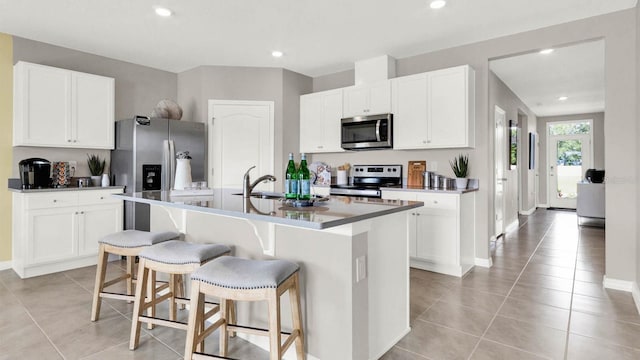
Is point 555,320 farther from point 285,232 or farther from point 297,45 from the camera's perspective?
point 297,45

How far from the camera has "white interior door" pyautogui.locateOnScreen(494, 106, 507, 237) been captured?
533 centimetres

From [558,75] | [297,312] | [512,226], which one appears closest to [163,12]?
[297,312]

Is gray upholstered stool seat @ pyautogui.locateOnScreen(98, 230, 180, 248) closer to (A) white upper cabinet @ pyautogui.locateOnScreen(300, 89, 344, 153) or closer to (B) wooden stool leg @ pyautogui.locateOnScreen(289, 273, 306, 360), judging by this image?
(B) wooden stool leg @ pyautogui.locateOnScreen(289, 273, 306, 360)

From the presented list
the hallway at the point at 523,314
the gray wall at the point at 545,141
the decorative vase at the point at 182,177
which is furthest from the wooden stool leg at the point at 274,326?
the gray wall at the point at 545,141

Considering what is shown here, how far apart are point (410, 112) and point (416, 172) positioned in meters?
0.76

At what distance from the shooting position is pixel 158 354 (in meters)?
2.03

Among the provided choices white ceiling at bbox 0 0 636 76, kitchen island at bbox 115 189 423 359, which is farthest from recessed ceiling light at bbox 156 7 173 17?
kitchen island at bbox 115 189 423 359

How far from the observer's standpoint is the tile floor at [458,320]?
2056 mm

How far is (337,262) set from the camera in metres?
1.69

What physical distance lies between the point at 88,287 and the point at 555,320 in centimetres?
386

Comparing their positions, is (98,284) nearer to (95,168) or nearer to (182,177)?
(182,177)

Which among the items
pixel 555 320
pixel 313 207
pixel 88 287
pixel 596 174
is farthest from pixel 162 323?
pixel 596 174

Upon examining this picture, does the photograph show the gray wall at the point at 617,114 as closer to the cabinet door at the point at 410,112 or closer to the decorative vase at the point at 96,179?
the cabinet door at the point at 410,112

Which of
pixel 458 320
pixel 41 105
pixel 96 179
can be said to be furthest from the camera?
pixel 96 179
